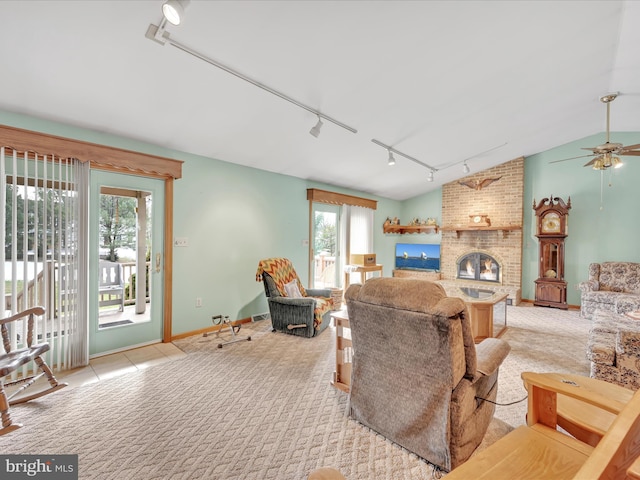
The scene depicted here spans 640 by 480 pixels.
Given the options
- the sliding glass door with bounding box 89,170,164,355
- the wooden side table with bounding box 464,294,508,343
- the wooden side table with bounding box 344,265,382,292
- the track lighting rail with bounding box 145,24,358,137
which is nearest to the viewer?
the track lighting rail with bounding box 145,24,358,137

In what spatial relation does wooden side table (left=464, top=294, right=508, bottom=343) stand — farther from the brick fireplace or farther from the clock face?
the clock face

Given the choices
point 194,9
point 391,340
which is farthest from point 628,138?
point 194,9

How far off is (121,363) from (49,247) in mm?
1306

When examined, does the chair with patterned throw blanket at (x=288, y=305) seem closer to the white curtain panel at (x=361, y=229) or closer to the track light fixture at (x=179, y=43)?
the track light fixture at (x=179, y=43)

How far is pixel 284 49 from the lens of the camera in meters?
2.28

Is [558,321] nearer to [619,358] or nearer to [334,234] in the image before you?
[619,358]

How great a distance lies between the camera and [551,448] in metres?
1.21

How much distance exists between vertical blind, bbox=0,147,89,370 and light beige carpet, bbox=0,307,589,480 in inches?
23.9

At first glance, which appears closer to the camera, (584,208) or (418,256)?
(584,208)

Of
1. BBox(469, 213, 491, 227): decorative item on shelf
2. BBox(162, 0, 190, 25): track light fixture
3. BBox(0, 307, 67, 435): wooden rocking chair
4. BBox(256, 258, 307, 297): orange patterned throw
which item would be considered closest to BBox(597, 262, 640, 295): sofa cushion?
BBox(469, 213, 491, 227): decorative item on shelf

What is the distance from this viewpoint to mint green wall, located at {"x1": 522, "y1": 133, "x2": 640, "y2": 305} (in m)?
5.18

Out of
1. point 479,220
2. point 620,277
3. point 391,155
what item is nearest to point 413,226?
point 479,220

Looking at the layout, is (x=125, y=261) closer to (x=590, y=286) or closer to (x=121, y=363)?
(x=121, y=363)
